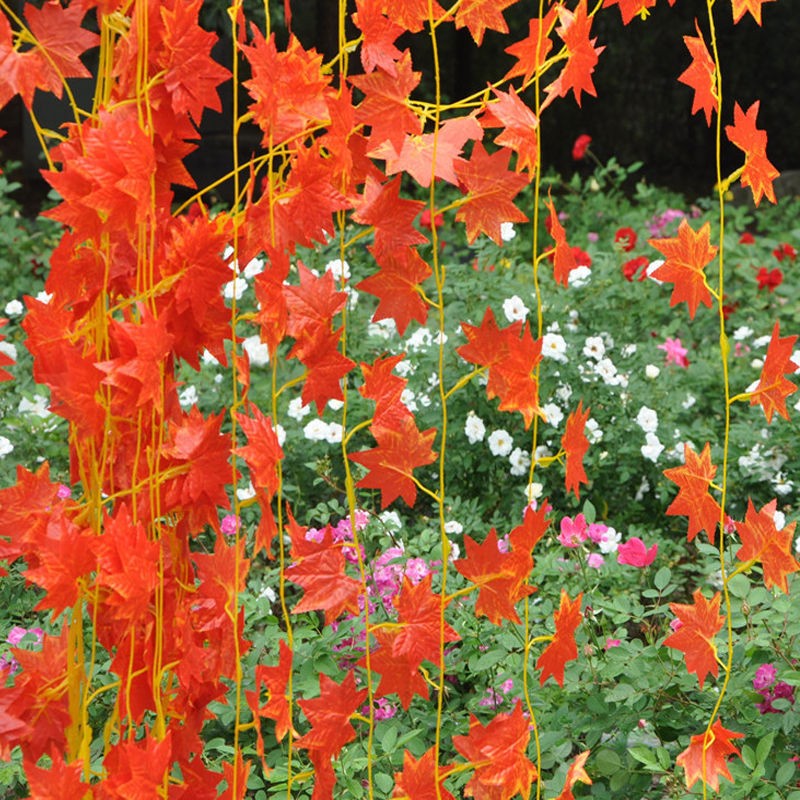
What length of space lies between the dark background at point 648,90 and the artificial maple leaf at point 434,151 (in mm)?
11223

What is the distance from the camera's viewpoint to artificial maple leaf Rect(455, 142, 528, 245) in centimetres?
143

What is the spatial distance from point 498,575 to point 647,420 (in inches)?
82.5

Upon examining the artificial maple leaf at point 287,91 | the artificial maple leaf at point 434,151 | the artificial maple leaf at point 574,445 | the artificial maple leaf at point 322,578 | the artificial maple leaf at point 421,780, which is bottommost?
the artificial maple leaf at point 421,780

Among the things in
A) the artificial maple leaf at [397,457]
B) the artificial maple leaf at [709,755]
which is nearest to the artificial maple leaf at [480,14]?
the artificial maple leaf at [397,457]

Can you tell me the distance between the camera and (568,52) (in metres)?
1.50

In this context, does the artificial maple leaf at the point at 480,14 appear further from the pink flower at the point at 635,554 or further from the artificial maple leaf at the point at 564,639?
the pink flower at the point at 635,554

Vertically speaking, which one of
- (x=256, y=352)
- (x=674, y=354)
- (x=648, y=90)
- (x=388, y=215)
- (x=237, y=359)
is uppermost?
(x=388, y=215)

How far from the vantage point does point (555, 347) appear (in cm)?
351

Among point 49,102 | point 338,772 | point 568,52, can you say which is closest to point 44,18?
point 568,52

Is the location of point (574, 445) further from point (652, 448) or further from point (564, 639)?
point (652, 448)

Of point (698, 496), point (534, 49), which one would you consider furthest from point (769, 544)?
point (534, 49)

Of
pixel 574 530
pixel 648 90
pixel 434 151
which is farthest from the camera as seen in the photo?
pixel 648 90

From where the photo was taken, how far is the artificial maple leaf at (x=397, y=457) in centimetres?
146

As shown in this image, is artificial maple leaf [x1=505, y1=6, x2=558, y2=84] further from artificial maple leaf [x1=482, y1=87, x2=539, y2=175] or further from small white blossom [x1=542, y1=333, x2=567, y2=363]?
small white blossom [x1=542, y1=333, x2=567, y2=363]
